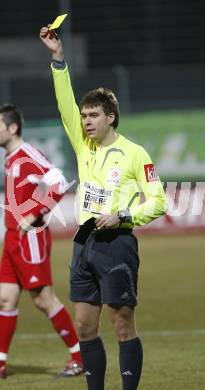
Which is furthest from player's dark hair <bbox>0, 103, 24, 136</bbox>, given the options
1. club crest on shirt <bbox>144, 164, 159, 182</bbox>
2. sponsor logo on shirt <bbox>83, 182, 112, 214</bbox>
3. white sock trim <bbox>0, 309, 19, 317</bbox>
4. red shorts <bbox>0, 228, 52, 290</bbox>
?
club crest on shirt <bbox>144, 164, 159, 182</bbox>

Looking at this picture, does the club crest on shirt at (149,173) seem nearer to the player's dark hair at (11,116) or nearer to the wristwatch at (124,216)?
the wristwatch at (124,216)

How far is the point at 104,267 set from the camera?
22.3ft

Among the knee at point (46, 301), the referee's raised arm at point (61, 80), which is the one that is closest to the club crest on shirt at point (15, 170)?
the knee at point (46, 301)

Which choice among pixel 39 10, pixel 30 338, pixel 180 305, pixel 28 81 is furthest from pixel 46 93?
pixel 30 338

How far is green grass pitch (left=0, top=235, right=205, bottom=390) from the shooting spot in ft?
27.8

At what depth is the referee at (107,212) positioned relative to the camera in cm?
679

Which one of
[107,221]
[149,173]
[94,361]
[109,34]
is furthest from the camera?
[109,34]

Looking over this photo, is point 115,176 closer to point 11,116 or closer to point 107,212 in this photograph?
point 107,212

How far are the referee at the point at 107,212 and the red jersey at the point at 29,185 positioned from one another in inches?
77.0

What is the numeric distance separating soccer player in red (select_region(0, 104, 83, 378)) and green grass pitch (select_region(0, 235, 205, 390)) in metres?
0.40

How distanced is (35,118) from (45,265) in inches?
617

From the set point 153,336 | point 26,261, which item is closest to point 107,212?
point 26,261

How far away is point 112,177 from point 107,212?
0.22 meters

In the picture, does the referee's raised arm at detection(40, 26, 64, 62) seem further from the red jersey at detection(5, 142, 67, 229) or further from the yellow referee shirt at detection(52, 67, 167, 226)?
the red jersey at detection(5, 142, 67, 229)
